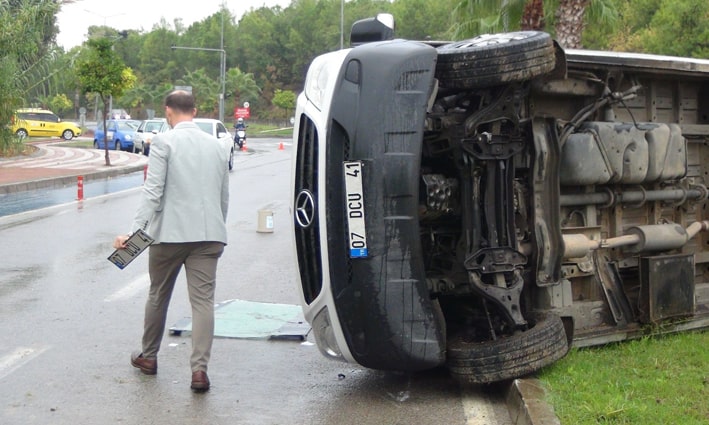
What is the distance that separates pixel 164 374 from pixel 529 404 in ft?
8.17

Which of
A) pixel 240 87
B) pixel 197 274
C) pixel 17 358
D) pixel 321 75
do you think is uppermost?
pixel 240 87

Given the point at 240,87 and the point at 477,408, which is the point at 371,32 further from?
the point at 240,87

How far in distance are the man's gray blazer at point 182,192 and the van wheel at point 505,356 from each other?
167cm

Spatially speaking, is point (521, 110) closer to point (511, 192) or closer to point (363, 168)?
point (511, 192)

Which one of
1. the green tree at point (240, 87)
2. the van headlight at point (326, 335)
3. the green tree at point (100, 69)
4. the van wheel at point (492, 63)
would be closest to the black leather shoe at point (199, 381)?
the van headlight at point (326, 335)

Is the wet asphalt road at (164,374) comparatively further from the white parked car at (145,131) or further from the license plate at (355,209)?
the white parked car at (145,131)

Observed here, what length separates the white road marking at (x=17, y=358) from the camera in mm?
6598

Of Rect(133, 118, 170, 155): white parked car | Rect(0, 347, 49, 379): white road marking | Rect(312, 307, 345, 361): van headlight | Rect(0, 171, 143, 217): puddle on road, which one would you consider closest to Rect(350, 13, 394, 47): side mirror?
Rect(312, 307, 345, 361): van headlight

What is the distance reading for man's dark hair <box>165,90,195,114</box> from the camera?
632 centimetres

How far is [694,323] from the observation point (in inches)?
294

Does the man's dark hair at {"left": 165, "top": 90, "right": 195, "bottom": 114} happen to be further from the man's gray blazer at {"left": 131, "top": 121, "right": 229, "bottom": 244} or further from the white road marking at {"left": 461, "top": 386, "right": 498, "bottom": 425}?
the white road marking at {"left": 461, "top": 386, "right": 498, "bottom": 425}

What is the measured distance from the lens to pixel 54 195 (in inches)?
816

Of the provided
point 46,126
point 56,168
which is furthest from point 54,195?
point 46,126

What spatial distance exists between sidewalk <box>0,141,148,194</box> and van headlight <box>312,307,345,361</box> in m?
16.6
